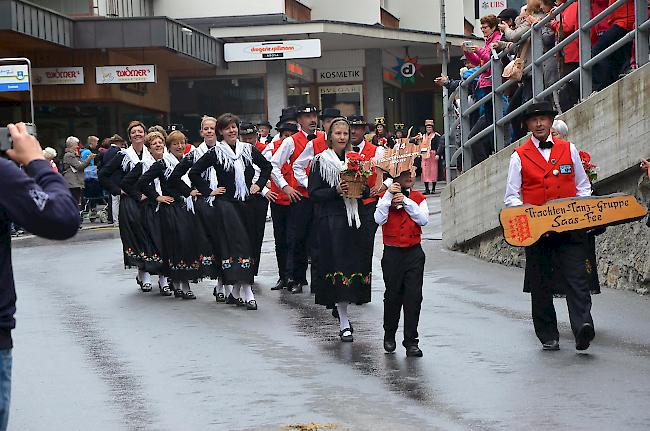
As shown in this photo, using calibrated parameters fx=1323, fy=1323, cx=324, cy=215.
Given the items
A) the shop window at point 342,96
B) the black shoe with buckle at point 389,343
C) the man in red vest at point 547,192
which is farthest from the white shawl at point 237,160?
the shop window at point 342,96

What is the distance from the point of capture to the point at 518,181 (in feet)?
32.4

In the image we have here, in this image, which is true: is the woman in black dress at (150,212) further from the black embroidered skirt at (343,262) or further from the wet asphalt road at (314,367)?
the black embroidered skirt at (343,262)

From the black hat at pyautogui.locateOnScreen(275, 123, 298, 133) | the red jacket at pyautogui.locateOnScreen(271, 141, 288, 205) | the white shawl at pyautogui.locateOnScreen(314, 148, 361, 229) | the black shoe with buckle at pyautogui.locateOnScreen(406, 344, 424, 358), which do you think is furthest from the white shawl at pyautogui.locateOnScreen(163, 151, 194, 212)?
the black shoe with buckle at pyautogui.locateOnScreen(406, 344, 424, 358)

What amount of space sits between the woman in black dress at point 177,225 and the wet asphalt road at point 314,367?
0.98 feet

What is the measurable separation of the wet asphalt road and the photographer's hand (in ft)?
9.44

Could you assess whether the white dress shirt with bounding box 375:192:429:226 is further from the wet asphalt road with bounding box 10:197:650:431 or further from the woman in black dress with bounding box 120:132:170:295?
the woman in black dress with bounding box 120:132:170:295

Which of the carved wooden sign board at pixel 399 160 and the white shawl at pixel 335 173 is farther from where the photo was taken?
the white shawl at pixel 335 173

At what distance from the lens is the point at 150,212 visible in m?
14.9

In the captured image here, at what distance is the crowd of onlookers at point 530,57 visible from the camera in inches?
526

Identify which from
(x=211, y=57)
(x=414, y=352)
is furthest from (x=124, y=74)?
(x=414, y=352)

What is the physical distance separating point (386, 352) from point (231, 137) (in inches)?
158

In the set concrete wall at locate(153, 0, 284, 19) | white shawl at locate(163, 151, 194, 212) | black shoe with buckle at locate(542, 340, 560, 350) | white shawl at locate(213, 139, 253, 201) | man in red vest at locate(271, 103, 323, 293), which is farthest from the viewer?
concrete wall at locate(153, 0, 284, 19)

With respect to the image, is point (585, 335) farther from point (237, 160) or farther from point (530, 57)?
point (530, 57)

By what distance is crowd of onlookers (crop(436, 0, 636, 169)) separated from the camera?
13359 mm
